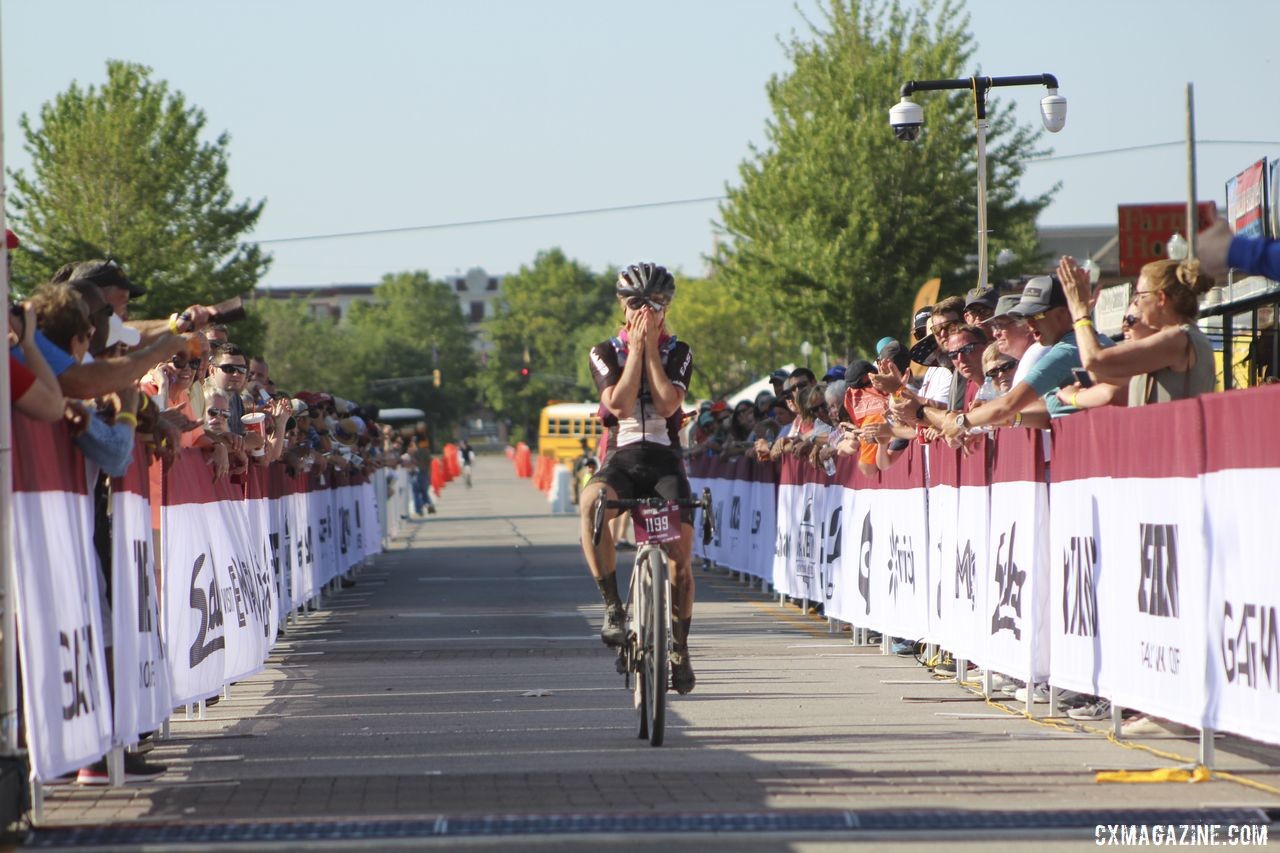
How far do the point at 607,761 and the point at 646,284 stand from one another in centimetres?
250

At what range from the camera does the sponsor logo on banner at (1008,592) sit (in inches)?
423

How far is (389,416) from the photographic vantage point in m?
91.6

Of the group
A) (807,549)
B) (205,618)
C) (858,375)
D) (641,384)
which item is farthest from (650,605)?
(807,549)

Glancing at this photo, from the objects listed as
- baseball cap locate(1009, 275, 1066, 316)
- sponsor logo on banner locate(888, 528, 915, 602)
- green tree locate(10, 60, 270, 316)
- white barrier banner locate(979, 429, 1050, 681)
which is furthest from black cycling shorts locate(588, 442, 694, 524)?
green tree locate(10, 60, 270, 316)

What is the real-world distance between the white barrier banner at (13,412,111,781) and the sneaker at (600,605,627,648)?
8.95ft

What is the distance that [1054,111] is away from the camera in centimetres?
2569

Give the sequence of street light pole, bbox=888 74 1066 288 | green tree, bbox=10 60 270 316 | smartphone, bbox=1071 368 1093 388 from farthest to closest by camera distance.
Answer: green tree, bbox=10 60 270 316 → street light pole, bbox=888 74 1066 288 → smartphone, bbox=1071 368 1093 388

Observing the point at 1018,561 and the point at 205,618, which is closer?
the point at 205,618

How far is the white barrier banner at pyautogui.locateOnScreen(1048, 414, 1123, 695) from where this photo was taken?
9547 mm

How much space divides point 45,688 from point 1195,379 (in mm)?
5368

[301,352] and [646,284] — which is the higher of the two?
[301,352]

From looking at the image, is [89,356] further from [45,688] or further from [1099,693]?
[1099,693]

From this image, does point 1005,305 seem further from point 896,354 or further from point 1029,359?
point 896,354

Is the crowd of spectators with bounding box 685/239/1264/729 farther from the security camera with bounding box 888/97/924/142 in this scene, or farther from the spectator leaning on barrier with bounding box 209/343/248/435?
the security camera with bounding box 888/97/924/142
